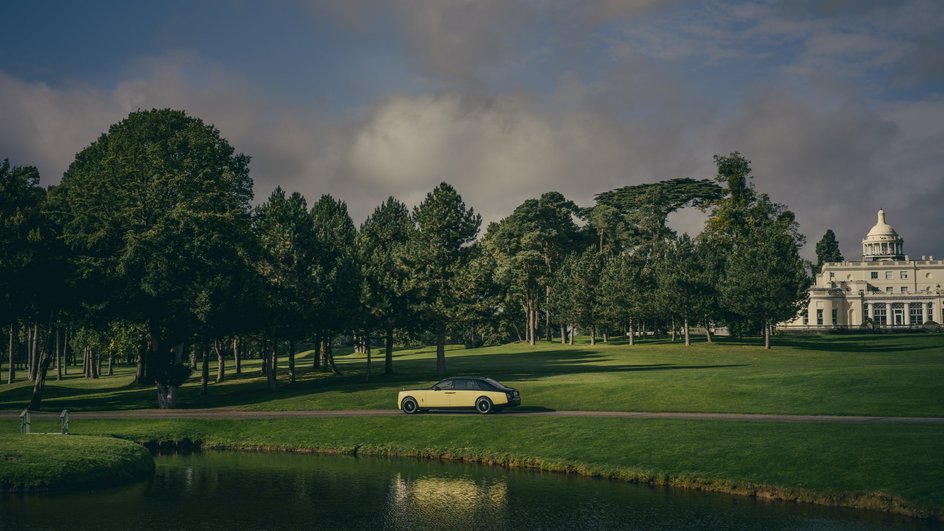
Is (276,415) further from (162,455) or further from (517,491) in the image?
(517,491)

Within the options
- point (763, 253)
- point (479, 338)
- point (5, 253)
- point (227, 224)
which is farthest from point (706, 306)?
point (5, 253)

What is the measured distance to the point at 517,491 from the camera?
26.5 metres

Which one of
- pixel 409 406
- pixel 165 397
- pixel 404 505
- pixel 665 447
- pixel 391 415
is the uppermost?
pixel 409 406

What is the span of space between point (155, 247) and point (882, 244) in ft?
539

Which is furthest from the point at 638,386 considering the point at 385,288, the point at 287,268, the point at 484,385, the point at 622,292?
the point at 622,292

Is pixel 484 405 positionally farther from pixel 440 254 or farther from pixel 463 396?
pixel 440 254

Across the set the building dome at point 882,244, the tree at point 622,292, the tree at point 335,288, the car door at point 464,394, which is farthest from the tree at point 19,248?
the building dome at point 882,244

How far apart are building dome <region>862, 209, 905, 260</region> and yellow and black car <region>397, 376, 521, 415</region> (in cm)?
15563

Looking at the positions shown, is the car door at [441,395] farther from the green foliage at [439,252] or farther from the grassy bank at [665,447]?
the green foliage at [439,252]

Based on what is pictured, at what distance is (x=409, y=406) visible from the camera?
134 ft

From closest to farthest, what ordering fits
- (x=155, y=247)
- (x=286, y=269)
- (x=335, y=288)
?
1. (x=155, y=247)
2. (x=286, y=269)
3. (x=335, y=288)

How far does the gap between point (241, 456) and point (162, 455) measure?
3.69 metres

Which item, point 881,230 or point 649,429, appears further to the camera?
point 881,230

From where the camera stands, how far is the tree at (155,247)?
47.7 metres
